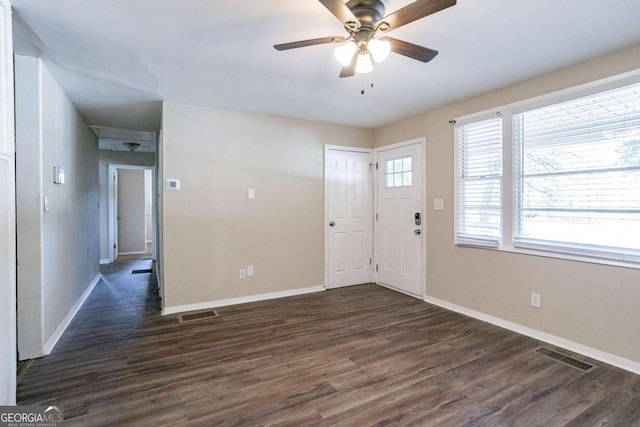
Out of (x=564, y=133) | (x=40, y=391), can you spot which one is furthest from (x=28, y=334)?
(x=564, y=133)

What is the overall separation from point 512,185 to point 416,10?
7.16 ft

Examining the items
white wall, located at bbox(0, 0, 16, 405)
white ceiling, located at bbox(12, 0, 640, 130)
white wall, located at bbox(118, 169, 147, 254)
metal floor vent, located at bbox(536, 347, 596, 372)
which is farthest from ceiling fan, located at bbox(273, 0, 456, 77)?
white wall, located at bbox(118, 169, 147, 254)

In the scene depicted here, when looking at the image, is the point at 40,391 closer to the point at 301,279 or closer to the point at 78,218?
the point at 78,218

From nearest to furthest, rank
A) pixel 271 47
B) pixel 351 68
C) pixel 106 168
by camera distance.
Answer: pixel 351 68, pixel 271 47, pixel 106 168

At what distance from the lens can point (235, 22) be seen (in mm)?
2004

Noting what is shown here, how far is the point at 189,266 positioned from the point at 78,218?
1489 mm

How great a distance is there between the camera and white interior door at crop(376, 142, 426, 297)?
13.5 ft

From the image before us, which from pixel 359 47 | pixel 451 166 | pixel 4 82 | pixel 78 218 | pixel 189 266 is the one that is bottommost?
pixel 189 266

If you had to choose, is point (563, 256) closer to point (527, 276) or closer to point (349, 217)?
point (527, 276)

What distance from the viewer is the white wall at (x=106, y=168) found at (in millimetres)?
6539

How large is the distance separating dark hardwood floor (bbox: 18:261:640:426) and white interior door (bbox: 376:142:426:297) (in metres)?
0.92

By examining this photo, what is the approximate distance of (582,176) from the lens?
2.62 metres

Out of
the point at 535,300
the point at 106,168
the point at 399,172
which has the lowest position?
the point at 535,300

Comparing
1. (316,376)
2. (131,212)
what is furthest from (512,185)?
(131,212)
